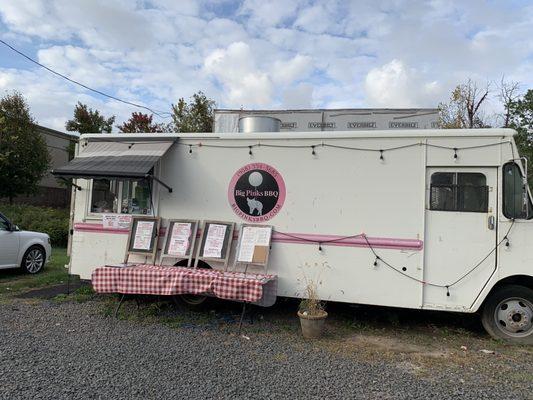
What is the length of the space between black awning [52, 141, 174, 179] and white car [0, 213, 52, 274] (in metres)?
Answer: 3.41

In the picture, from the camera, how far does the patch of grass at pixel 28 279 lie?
28.4 ft

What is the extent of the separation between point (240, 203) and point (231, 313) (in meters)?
1.74

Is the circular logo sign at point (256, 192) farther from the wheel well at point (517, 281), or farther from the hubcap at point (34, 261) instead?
the hubcap at point (34, 261)

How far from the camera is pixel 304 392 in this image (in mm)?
4297

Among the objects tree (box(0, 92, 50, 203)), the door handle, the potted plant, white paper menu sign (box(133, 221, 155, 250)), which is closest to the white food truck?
the door handle

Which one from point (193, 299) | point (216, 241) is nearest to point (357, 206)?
point (216, 241)

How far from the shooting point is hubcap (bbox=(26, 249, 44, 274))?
10016 millimetres

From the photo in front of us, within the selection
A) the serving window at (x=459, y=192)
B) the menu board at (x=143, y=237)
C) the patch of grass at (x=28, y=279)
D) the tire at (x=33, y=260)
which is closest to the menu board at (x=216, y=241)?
the menu board at (x=143, y=237)

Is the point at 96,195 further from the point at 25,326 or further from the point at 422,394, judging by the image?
the point at 422,394

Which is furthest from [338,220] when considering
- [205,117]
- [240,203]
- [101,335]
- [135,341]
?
[205,117]

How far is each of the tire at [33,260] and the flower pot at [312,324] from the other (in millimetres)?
6963

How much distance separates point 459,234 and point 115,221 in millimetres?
5146

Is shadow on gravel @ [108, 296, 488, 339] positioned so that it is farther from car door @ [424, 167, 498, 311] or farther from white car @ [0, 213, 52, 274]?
white car @ [0, 213, 52, 274]

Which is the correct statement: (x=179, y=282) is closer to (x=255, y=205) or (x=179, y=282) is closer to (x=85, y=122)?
(x=255, y=205)
